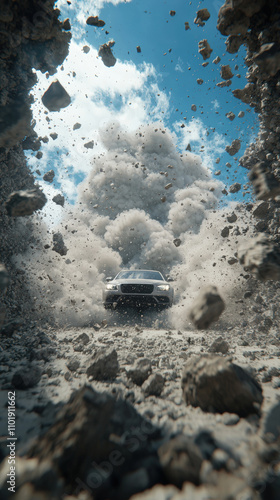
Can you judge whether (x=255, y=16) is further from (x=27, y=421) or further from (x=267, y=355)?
(x=27, y=421)

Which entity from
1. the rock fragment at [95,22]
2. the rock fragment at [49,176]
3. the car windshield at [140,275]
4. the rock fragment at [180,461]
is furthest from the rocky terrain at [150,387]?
the car windshield at [140,275]

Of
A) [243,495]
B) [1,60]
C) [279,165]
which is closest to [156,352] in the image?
[243,495]

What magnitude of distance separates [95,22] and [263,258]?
4.16m

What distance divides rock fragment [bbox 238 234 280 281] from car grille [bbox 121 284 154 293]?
355 centimetres

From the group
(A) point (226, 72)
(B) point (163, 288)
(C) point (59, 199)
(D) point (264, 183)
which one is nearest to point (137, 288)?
(B) point (163, 288)

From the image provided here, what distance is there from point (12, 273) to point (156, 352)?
3419mm

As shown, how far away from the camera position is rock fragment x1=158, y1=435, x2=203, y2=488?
99 cm

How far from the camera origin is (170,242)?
14.8 m

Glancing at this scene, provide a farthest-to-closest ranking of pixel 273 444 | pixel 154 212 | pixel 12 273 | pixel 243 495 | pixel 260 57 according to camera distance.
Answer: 1. pixel 154 212
2. pixel 12 273
3. pixel 260 57
4. pixel 273 444
5. pixel 243 495

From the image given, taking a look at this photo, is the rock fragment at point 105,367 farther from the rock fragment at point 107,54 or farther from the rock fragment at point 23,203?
the rock fragment at point 107,54

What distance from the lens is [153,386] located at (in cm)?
178

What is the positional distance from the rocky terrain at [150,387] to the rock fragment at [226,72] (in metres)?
0.28

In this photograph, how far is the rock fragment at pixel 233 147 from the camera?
180 inches

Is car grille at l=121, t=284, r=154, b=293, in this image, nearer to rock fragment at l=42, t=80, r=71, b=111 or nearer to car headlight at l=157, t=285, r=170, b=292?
car headlight at l=157, t=285, r=170, b=292
